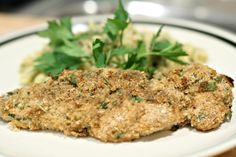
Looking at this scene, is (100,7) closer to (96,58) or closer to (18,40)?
(18,40)

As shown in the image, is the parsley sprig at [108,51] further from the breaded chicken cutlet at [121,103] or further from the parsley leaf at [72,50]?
the breaded chicken cutlet at [121,103]

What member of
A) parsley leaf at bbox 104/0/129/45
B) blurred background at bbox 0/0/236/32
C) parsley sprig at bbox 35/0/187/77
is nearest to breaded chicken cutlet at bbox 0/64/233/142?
parsley sprig at bbox 35/0/187/77

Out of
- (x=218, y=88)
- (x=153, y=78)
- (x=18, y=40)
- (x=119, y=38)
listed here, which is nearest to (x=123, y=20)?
(x=119, y=38)

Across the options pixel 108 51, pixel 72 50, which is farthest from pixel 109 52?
pixel 72 50

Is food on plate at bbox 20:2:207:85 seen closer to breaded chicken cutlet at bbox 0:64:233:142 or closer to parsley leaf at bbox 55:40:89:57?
parsley leaf at bbox 55:40:89:57

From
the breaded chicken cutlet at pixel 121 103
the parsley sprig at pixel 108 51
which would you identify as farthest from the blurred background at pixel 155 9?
the breaded chicken cutlet at pixel 121 103

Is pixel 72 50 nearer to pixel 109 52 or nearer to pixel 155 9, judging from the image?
pixel 109 52
